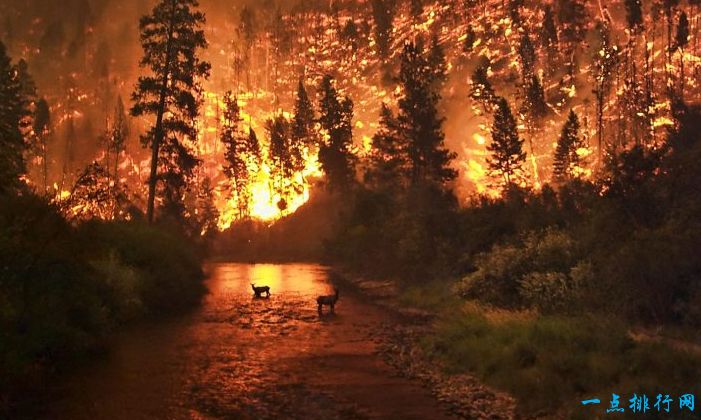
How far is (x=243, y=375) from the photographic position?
1717 cm

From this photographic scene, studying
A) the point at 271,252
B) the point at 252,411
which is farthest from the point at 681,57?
the point at 252,411

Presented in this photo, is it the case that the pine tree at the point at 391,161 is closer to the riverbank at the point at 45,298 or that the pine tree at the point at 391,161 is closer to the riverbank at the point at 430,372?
the riverbank at the point at 430,372

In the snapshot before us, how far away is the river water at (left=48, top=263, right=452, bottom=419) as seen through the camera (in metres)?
13.7

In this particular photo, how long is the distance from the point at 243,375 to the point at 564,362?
1004 centimetres

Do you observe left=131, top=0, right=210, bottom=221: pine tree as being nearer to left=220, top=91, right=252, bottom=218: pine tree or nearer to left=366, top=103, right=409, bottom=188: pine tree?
left=366, top=103, right=409, bottom=188: pine tree

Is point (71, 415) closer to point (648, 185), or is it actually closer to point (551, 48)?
point (648, 185)

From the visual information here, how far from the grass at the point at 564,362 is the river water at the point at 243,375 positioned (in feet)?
8.73

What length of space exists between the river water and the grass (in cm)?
266

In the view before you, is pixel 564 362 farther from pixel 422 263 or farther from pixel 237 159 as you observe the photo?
pixel 237 159

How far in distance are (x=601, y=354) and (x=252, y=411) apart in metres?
9.61

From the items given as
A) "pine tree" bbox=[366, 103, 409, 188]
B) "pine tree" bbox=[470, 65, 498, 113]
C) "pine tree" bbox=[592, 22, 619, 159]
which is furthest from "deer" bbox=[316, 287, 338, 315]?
"pine tree" bbox=[470, 65, 498, 113]

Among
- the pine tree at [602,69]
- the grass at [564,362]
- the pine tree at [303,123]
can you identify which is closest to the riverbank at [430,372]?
the grass at [564,362]

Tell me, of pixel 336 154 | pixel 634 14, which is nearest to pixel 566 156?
pixel 634 14

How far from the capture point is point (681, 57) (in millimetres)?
76562
